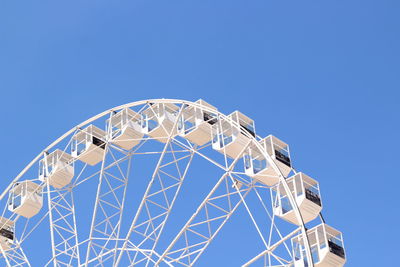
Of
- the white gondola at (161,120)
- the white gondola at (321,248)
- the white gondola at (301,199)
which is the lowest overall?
the white gondola at (321,248)

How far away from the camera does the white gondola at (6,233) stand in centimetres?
4234

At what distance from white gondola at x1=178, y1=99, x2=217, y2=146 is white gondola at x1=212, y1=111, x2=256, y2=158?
1.71 ft

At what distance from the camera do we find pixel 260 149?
106 ft

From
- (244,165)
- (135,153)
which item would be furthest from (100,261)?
(244,165)

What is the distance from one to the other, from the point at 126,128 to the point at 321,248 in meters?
11.2

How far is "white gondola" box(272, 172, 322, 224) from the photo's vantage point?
32.5 m

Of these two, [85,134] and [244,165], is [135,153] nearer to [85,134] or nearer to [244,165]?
[85,134]

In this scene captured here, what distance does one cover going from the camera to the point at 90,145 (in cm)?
4012

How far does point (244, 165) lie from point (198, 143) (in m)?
3.27

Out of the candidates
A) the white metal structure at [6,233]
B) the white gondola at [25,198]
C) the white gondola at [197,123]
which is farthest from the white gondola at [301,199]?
the white metal structure at [6,233]

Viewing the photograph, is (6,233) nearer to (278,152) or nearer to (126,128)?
(126,128)

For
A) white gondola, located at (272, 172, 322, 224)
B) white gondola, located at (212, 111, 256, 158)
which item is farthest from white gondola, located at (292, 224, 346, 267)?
white gondola, located at (212, 111, 256, 158)

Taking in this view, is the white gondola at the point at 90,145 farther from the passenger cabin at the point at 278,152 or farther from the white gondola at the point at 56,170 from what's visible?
the passenger cabin at the point at 278,152

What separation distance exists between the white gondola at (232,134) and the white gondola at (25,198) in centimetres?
1029
